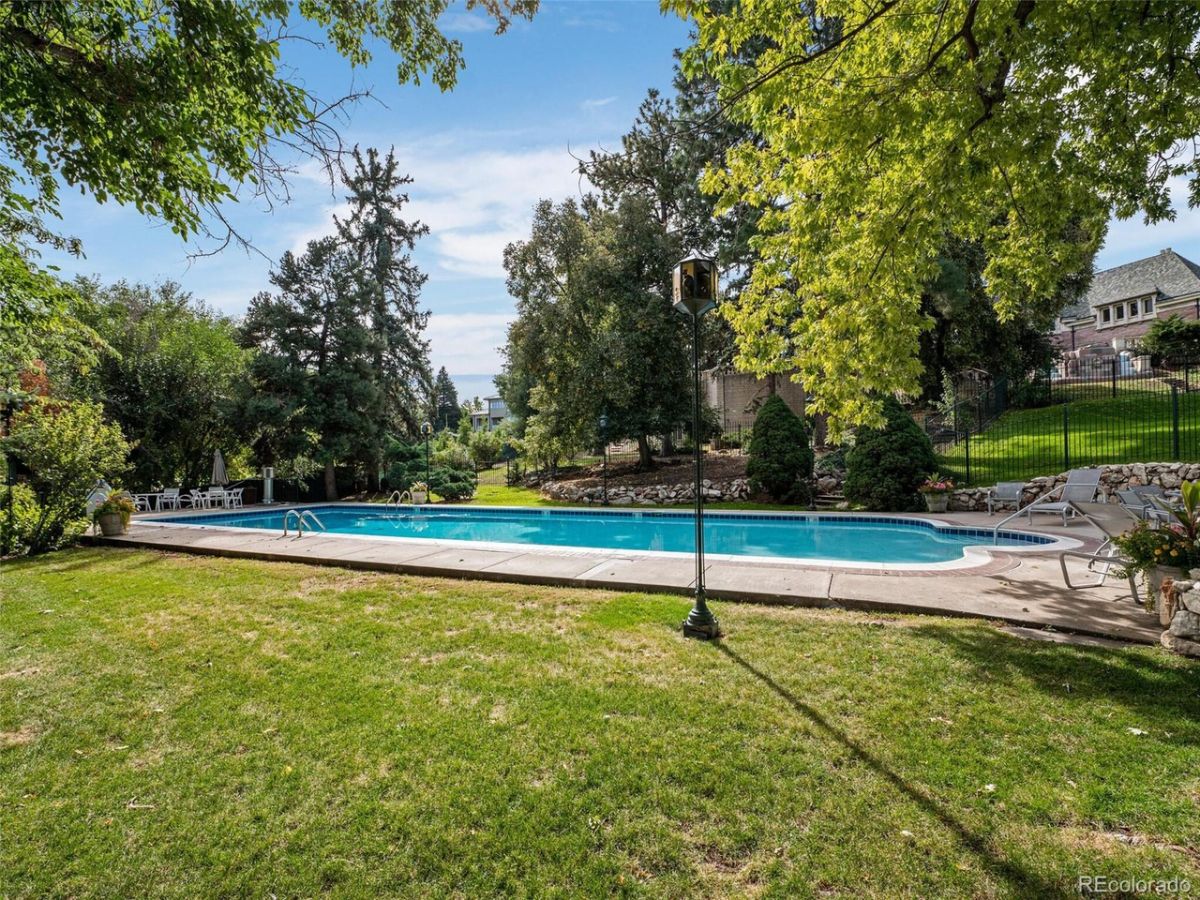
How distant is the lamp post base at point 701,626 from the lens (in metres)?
4.30

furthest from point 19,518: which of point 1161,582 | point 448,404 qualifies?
point 448,404

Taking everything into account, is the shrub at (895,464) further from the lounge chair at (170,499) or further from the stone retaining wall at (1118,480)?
the lounge chair at (170,499)

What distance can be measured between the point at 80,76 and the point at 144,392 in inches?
651

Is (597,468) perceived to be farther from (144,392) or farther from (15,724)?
(15,724)

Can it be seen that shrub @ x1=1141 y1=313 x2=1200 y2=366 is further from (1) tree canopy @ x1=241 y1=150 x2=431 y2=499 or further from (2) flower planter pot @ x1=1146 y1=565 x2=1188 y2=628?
(1) tree canopy @ x1=241 y1=150 x2=431 y2=499

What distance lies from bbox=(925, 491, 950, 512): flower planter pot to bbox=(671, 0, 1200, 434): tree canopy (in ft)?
18.1

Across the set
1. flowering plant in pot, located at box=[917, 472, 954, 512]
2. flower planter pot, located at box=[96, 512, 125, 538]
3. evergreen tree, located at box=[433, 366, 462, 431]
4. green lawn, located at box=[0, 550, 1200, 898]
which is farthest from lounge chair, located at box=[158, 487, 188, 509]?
evergreen tree, located at box=[433, 366, 462, 431]

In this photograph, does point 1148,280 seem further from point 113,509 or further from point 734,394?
point 113,509

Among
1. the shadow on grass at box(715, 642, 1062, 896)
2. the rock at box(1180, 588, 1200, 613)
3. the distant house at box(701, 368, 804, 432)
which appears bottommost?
the shadow on grass at box(715, 642, 1062, 896)

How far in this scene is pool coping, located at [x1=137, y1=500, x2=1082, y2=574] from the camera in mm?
6379

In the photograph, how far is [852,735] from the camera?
285cm

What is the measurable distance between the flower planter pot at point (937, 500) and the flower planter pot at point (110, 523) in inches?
613

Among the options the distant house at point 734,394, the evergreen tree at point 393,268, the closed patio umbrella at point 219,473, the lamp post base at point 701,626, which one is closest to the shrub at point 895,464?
the lamp post base at point 701,626

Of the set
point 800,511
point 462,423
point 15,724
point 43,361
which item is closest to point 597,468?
point 800,511
